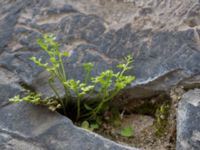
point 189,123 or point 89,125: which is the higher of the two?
point 189,123

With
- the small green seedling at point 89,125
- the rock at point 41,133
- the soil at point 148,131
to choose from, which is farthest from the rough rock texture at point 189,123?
the small green seedling at point 89,125

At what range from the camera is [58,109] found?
2.28 metres

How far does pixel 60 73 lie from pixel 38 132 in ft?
1.08

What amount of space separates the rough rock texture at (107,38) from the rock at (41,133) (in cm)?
2

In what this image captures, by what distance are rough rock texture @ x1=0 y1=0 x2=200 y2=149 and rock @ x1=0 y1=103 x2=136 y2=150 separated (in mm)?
21

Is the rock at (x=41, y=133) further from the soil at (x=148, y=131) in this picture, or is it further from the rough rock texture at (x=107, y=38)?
the soil at (x=148, y=131)

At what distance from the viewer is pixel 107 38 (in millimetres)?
2432

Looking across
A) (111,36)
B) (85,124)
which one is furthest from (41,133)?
(111,36)

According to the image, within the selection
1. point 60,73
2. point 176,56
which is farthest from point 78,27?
point 176,56

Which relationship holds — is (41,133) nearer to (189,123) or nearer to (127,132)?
(127,132)

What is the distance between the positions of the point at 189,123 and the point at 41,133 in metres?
0.76

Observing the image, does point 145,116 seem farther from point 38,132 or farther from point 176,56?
point 38,132

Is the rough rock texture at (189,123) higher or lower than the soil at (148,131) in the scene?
higher

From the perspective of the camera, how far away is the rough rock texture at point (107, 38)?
7.55 feet
